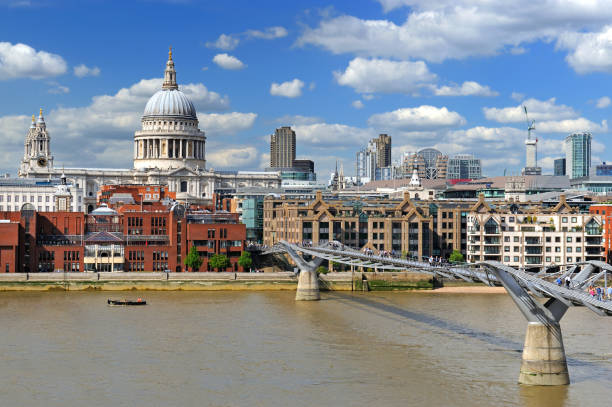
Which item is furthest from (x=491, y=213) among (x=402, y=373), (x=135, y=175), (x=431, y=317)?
(x=135, y=175)

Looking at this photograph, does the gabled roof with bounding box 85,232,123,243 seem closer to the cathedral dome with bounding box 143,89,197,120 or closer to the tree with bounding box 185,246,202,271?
the tree with bounding box 185,246,202,271

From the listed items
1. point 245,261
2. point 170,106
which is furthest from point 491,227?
point 170,106

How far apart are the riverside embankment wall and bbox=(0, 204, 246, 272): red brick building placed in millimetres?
4923

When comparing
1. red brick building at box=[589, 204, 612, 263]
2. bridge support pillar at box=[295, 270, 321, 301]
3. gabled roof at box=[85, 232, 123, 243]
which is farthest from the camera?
red brick building at box=[589, 204, 612, 263]

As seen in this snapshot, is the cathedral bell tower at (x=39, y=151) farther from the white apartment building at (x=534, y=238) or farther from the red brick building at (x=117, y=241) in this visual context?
the white apartment building at (x=534, y=238)

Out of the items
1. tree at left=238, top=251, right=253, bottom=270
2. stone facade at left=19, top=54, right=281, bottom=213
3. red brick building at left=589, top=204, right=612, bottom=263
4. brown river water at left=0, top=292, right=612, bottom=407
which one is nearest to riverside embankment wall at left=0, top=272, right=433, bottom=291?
tree at left=238, top=251, right=253, bottom=270

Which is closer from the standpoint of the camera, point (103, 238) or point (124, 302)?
point (124, 302)

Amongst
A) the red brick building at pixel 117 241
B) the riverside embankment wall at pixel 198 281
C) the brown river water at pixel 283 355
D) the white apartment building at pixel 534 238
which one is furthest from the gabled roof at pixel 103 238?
the white apartment building at pixel 534 238

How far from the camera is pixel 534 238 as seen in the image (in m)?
74.6

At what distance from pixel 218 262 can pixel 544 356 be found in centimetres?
4308

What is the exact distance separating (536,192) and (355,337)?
8739 centimetres

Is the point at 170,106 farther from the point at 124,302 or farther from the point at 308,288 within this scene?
the point at 124,302

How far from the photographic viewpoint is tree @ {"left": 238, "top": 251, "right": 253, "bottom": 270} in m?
73.2

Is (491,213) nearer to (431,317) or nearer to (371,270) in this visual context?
(371,270)
